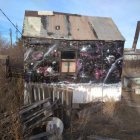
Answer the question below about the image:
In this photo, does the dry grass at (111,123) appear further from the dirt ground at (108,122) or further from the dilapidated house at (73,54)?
the dilapidated house at (73,54)

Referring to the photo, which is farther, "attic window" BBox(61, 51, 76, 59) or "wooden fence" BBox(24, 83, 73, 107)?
"attic window" BBox(61, 51, 76, 59)

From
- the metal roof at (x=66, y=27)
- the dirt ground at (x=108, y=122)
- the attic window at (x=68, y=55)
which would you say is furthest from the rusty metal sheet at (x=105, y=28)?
the dirt ground at (x=108, y=122)

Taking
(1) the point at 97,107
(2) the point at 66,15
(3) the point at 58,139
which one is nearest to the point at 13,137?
(3) the point at 58,139

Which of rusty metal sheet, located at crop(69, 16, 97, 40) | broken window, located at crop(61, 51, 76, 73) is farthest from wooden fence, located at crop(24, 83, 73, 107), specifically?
rusty metal sheet, located at crop(69, 16, 97, 40)

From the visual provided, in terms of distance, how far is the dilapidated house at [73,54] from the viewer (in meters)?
14.5

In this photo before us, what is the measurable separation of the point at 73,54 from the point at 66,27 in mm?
1459

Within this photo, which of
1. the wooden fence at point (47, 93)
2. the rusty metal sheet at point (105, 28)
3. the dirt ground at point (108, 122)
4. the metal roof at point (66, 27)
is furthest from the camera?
the rusty metal sheet at point (105, 28)

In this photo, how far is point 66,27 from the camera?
15.3 metres

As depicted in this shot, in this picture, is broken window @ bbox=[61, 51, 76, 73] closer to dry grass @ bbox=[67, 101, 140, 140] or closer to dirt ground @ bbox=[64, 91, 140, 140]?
dirt ground @ bbox=[64, 91, 140, 140]

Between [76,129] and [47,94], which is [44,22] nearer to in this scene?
[47,94]

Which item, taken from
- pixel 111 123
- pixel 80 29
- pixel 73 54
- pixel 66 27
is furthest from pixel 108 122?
pixel 66 27

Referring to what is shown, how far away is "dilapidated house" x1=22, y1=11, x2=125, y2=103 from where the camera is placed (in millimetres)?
14477

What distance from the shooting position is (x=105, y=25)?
1642 centimetres

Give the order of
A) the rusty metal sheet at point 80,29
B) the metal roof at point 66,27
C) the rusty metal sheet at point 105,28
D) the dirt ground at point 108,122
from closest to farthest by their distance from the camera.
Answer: the dirt ground at point 108,122 → the metal roof at point 66,27 → the rusty metal sheet at point 80,29 → the rusty metal sheet at point 105,28
